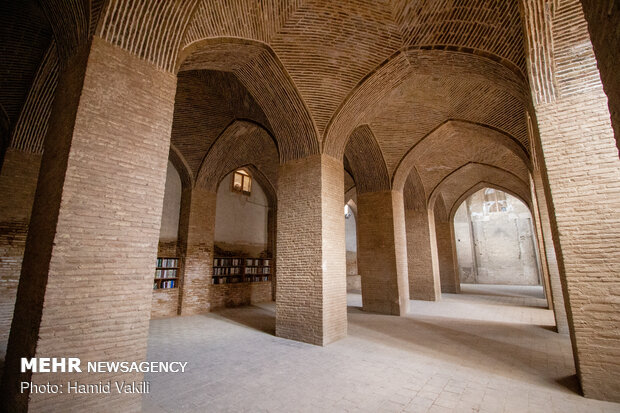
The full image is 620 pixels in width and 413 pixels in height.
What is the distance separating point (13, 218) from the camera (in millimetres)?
6355

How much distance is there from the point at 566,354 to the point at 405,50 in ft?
20.3

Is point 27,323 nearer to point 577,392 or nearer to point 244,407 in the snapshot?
point 244,407

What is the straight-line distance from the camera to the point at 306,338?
19.7 feet

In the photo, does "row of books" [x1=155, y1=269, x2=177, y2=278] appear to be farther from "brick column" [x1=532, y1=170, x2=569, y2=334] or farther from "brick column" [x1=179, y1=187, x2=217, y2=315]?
"brick column" [x1=532, y1=170, x2=569, y2=334]

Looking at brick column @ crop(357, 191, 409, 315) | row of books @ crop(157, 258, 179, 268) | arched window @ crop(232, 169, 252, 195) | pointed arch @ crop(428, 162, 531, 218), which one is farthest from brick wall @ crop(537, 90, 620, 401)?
arched window @ crop(232, 169, 252, 195)

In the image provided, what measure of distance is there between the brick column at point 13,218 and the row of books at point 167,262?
322 centimetres

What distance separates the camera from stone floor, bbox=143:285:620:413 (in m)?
3.33

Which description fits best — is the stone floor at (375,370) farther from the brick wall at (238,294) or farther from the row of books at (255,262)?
the row of books at (255,262)

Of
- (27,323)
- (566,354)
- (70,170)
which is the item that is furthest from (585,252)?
(27,323)

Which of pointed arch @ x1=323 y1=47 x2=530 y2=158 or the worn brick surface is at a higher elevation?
pointed arch @ x1=323 y1=47 x2=530 y2=158

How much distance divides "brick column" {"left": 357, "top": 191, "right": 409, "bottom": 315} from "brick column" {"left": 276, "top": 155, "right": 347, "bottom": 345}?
3160mm

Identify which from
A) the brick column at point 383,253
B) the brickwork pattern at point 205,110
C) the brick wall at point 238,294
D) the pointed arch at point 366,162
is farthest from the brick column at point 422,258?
the brickwork pattern at point 205,110

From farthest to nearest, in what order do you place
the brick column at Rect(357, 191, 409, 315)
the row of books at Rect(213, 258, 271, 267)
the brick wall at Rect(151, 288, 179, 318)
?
the row of books at Rect(213, 258, 271, 267) → the brick column at Rect(357, 191, 409, 315) → the brick wall at Rect(151, 288, 179, 318)

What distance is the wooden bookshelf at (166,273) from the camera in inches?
356
